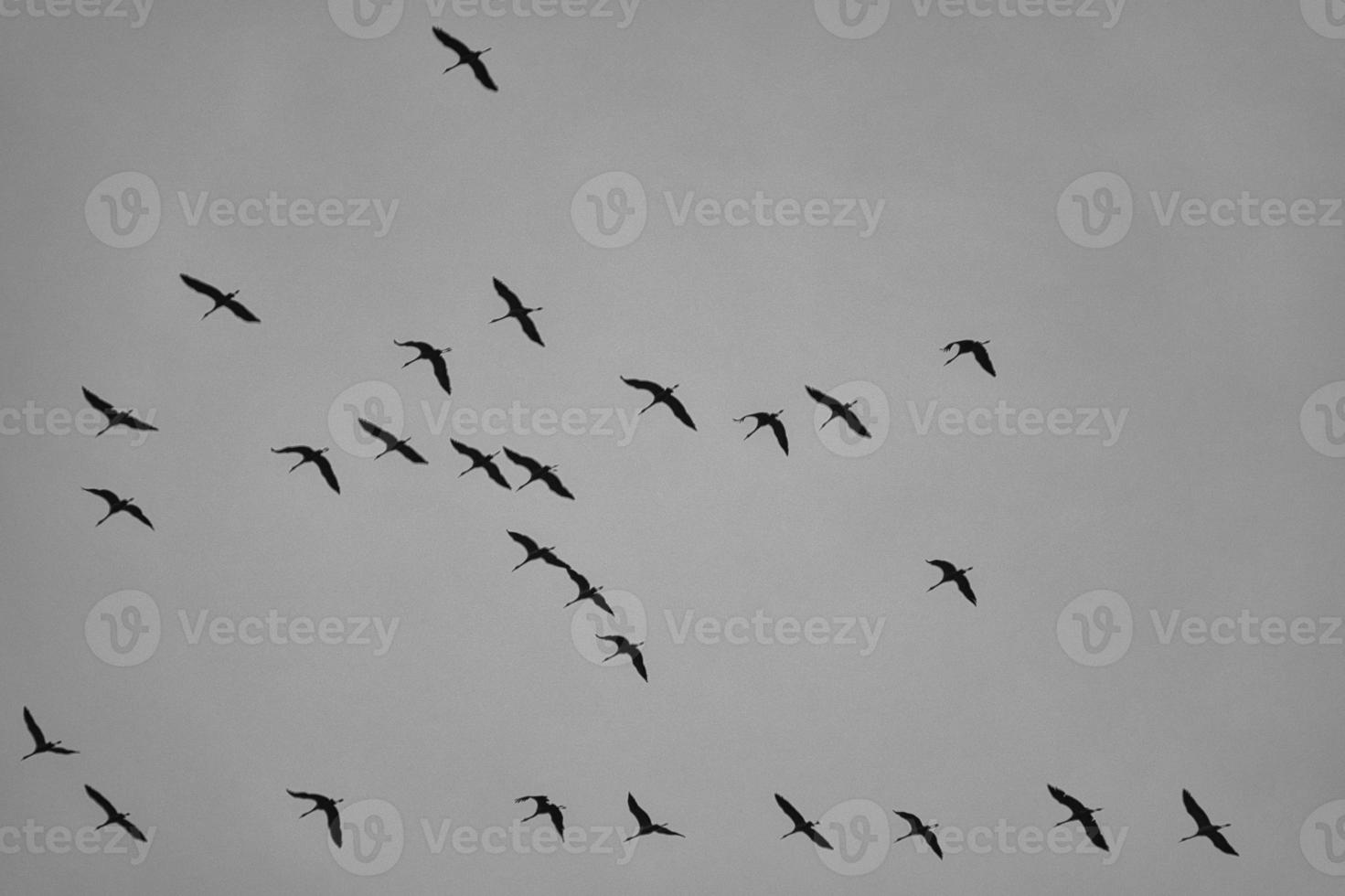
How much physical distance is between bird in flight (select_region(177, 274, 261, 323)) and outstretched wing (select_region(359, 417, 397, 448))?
25 centimetres

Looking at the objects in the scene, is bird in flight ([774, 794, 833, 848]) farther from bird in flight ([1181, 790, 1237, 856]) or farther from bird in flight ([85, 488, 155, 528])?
bird in flight ([85, 488, 155, 528])

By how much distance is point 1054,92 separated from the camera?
1.34 m

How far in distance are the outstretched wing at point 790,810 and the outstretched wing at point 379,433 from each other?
90 cm

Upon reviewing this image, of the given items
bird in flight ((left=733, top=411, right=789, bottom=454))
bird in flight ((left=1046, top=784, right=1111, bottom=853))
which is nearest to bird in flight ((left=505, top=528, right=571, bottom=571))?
bird in flight ((left=733, top=411, right=789, bottom=454))

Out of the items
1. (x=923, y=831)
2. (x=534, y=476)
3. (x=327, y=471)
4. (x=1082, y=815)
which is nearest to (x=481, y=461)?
(x=534, y=476)

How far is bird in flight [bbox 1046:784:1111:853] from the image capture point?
133 cm

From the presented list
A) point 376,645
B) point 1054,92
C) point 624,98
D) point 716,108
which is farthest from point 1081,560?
point 376,645

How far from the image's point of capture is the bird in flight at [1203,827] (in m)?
1.33

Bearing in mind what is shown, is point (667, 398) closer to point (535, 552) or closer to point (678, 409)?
Result: point (678, 409)

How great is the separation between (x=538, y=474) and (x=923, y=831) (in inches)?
35.4

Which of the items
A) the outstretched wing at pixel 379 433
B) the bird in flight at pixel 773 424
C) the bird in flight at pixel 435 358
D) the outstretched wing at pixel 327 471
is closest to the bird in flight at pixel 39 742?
the outstretched wing at pixel 327 471

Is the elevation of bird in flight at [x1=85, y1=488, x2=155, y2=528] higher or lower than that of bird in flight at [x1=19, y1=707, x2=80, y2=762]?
higher

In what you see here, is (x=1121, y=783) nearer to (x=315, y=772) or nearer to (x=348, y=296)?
(x=315, y=772)

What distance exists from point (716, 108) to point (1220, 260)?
35.3 inches
